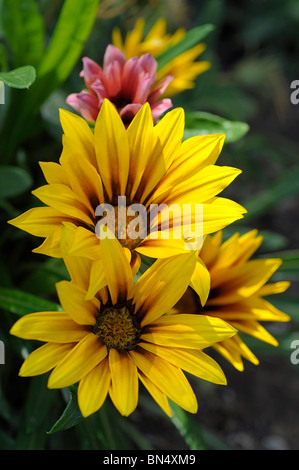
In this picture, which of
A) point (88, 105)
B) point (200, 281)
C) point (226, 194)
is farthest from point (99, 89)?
point (226, 194)

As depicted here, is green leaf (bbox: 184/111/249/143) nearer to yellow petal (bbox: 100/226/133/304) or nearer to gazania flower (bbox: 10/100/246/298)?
gazania flower (bbox: 10/100/246/298)

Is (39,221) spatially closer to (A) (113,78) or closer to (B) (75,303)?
(B) (75,303)

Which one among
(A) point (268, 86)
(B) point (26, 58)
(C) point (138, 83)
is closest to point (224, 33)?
(A) point (268, 86)

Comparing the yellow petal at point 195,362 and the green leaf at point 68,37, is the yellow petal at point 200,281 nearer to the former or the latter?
the yellow petal at point 195,362

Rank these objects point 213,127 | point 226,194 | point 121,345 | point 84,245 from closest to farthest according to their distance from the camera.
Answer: point 84,245, point 121,345, point 213,127, point 226,194

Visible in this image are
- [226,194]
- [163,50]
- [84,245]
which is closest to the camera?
[84,245]

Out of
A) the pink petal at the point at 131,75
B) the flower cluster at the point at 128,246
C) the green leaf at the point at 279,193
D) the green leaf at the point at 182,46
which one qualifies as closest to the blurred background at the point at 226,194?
the green leaf at the point at 279,193
